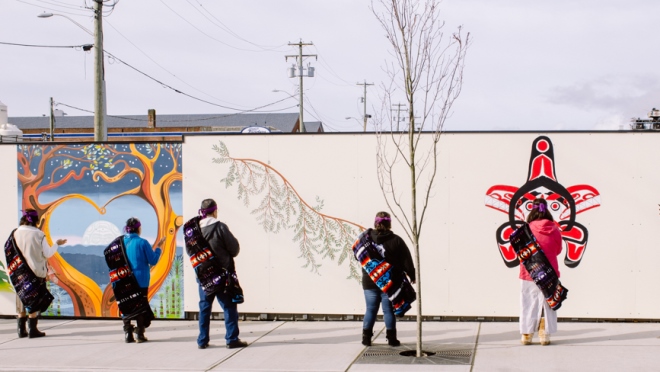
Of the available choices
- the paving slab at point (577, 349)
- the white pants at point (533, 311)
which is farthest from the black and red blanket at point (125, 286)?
the white pants at point (533, 311)

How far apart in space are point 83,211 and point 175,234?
4.57 ft

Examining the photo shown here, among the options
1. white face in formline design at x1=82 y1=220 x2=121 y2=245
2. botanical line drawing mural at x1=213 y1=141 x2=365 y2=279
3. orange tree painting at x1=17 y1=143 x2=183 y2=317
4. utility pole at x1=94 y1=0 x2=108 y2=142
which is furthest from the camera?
utility pole at x1=94 y1=0 x2=108 y2=142

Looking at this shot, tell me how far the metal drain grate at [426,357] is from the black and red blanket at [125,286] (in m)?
2.79

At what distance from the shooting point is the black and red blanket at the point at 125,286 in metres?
9.66

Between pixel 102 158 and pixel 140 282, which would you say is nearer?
pixel 140 282

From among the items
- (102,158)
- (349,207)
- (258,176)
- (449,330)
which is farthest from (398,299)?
(102,158)

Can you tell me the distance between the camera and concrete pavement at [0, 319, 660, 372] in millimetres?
8086

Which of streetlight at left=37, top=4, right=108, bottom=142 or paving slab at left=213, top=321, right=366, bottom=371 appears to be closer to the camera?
paving slab at left=213, top=321, right=366, bottom=371

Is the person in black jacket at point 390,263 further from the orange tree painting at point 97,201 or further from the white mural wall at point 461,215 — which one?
the orange tree painting at point 97,201

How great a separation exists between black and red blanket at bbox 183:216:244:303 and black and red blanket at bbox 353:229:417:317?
1.45 meters

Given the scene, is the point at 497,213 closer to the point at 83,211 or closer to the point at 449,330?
the point at 449,330

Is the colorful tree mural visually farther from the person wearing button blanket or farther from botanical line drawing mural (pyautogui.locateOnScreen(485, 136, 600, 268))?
botanical line drawing mural (pyautogui.locateOnScreen(485, 136, 600, 268))

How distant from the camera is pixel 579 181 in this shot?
1019 cm

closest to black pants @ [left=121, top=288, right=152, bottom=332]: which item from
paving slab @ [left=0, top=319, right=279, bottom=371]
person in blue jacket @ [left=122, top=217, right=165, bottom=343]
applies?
person in blue jacket @ [left=122, top=217, right=165, bottom=343]
